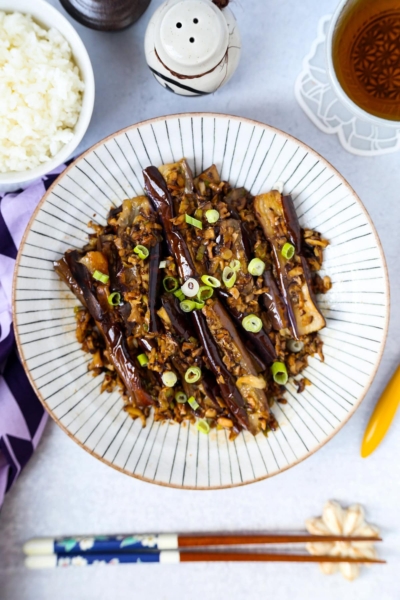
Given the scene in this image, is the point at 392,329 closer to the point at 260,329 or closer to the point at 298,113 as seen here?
the point at 260,329

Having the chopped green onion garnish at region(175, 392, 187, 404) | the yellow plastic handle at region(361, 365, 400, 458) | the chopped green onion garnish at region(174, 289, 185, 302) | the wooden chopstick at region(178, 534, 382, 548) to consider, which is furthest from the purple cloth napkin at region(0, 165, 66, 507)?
the yellow plastic handle at region(361, 365, 400, 458)

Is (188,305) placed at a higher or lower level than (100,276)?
lower

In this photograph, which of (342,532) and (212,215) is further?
(342,532)

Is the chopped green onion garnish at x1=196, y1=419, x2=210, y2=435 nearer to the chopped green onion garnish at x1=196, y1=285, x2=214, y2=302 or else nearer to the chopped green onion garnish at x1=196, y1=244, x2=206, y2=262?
the chopped green onion garnish at x1=196, y1=285, x2=214, y2=302

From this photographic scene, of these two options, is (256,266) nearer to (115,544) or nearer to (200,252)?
(200,252)

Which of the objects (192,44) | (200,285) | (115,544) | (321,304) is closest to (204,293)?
(200,285)

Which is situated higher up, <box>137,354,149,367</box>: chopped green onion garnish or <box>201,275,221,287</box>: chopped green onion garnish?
<box>201,275,221,287</box>: chopped green onion garnish

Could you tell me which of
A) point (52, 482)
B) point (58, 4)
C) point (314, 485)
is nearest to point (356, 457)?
point (314, 485)
